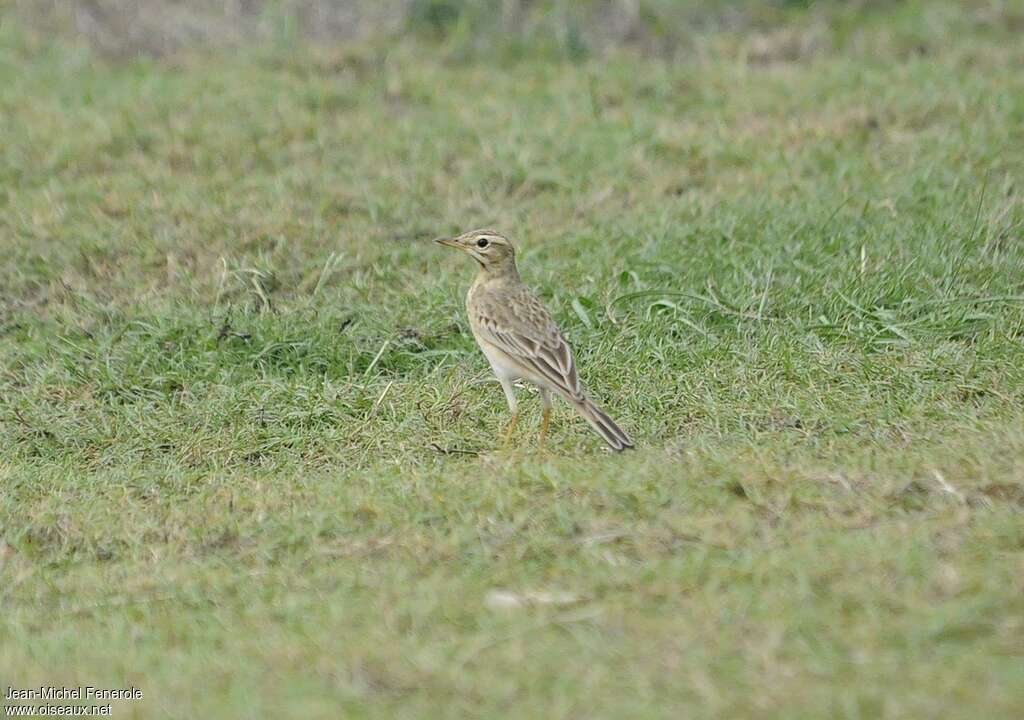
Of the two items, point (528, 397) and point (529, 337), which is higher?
point (529, 337)

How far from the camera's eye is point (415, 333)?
8320mm

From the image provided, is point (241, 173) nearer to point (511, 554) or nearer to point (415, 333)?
point (415, 333)

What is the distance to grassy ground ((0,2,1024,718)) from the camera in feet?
15.1

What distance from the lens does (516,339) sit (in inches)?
276

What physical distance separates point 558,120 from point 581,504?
5.79 meters

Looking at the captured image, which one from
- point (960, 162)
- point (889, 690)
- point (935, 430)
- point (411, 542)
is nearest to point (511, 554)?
point (411, 542)

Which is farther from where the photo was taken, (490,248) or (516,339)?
(490,248)

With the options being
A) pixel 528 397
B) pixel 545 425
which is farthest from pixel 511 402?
pixel 528 397

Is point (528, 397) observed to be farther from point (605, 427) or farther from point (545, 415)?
point (605, 427)

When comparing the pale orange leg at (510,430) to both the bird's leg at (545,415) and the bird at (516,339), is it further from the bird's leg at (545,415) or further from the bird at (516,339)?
the bird's leg at (545,415)

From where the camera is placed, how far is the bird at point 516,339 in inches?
260

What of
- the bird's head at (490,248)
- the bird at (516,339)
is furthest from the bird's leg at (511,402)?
the bird's head at (490,248)

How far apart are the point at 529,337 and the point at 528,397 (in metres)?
0.81

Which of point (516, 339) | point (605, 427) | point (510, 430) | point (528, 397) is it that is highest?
point (516, 339)
